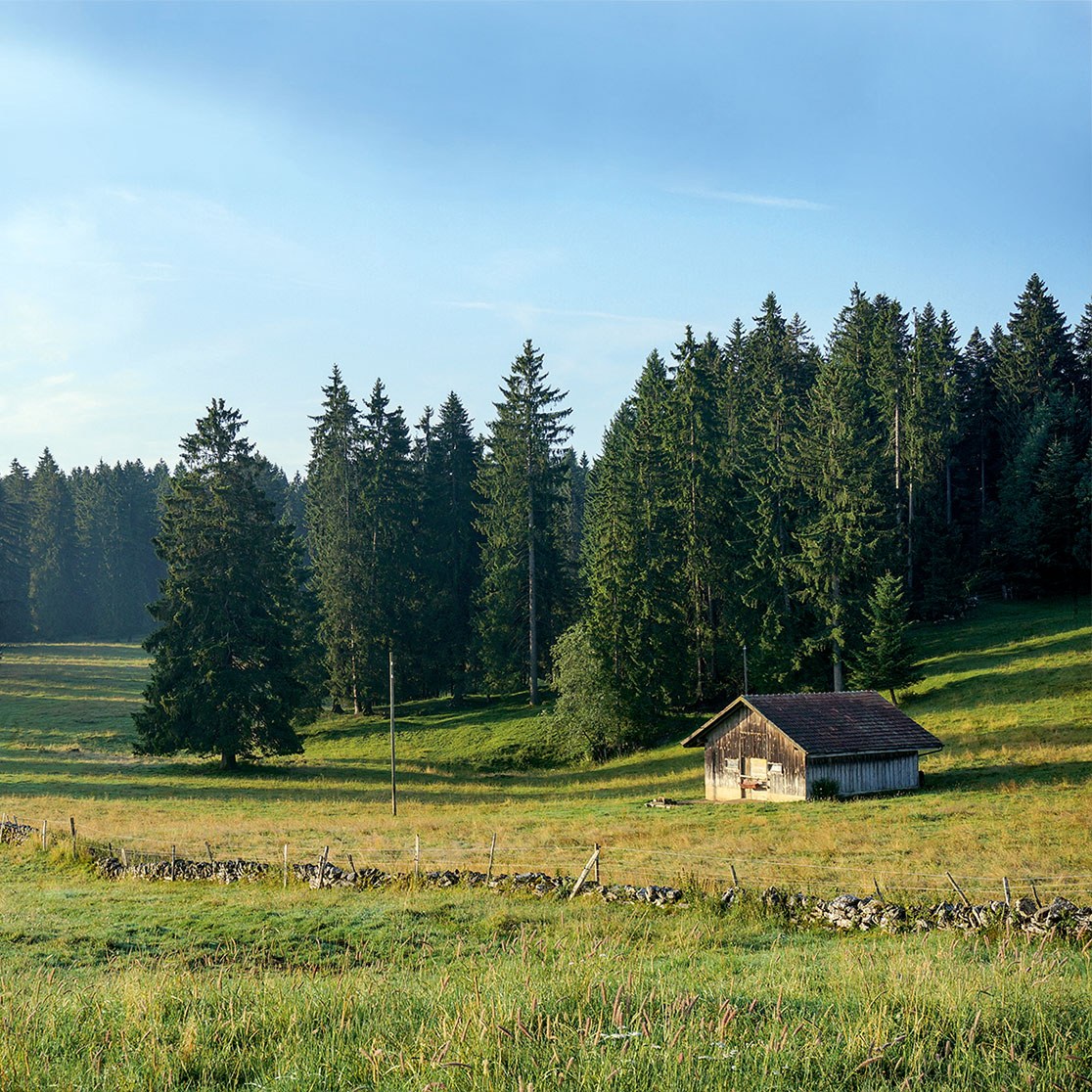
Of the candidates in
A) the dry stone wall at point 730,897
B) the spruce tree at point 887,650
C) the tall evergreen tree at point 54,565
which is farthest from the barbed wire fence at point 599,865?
the tall evergreen tree at point 54,565

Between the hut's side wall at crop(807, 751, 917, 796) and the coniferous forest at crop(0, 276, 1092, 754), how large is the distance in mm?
12887

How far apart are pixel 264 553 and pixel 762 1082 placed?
50.8 m

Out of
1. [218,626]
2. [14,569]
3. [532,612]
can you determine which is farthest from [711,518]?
[14,569]

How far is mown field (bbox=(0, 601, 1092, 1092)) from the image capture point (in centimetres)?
622

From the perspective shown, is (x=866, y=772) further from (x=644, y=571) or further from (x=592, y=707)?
(x=644, y=571)

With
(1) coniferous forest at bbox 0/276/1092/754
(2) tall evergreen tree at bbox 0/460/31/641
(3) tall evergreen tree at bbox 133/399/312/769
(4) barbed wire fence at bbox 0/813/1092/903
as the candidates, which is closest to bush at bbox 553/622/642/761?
(1) coniferous forest at bbox 0/276/1092/754

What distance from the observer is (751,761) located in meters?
39.9

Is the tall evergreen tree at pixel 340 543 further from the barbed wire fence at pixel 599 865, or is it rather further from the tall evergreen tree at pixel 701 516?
the barbed wire fence at pixel 599 865

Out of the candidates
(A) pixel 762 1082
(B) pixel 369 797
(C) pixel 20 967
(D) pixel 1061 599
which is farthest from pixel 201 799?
(D) pixel 1061 599

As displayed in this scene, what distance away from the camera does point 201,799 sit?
135 feet

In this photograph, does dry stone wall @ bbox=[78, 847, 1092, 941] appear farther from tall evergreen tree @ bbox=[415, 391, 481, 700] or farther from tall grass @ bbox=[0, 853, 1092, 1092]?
tall evergreen tree @ bbox=[415, 391, 481, 700]

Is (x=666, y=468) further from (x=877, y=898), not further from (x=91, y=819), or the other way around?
(x=877, y=898)

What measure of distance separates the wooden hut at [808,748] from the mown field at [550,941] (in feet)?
5.46

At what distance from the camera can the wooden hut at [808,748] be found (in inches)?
1492
